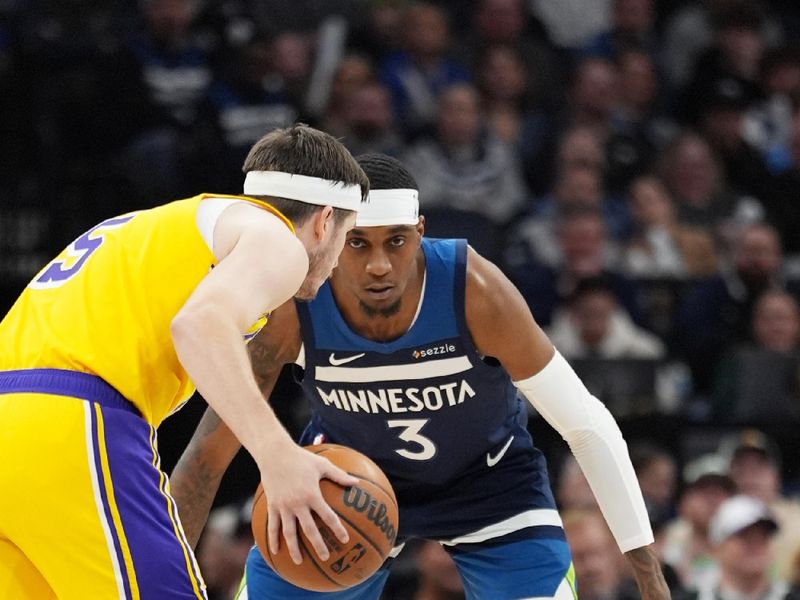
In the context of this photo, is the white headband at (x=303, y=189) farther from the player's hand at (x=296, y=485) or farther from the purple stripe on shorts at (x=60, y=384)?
the player's hand at (x=296, y=485)

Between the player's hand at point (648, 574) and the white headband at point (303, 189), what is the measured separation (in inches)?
64.1

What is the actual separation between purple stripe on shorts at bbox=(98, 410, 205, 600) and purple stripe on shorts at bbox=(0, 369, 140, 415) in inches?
1.8

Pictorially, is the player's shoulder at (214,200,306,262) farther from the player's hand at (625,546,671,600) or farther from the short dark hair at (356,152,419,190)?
the player's hand at (625,546,671,600)

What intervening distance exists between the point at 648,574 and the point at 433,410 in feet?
2.83

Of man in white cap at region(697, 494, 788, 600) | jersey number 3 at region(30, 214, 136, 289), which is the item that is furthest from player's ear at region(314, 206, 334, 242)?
man in white cap at region(697, 494, 788, 600)

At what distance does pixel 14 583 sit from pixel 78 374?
1.73 ft

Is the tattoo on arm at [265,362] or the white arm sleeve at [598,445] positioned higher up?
the tattoo on arm at [265,362]

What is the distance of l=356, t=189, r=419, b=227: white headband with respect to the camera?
15.0 feet

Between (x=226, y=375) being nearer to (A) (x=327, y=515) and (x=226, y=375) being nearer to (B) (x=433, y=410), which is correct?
(A) (x=327, y=515)

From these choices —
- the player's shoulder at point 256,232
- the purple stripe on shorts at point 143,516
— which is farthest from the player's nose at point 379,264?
the purple stripe on shorts at point 143,516

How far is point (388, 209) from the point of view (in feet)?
15.1

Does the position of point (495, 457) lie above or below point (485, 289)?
below

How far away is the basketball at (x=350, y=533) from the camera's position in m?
3.65

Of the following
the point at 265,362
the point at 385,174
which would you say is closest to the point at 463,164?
the point at 385,174
